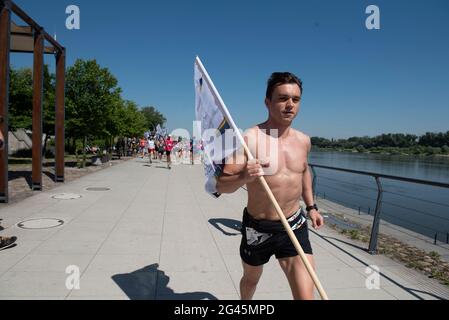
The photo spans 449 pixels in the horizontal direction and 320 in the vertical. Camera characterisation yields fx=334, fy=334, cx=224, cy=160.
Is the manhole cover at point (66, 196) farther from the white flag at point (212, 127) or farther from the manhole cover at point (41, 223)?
the white flag at point (212, 127)

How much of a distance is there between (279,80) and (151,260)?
9.60ft

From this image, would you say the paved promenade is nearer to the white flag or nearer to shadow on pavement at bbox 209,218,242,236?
shadow on pavement at bbox 209,218,242,236

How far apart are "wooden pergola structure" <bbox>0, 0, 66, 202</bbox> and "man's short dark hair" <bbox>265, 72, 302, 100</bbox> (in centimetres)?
649

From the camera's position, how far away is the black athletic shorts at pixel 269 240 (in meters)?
2.38

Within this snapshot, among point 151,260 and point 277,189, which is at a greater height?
point 277,189

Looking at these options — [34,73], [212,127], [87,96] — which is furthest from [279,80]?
[87,96]

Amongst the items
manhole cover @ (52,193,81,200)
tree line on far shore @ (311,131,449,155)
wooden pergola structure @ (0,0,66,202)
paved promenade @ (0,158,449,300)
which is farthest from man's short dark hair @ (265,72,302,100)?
tree line on far shore @ (311,131,449,155)

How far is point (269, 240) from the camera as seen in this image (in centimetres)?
240

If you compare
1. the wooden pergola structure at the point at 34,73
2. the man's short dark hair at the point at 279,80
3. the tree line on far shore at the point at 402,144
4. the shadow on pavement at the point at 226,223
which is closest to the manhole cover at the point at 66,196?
the wooden pergola structure at the point at 34,73

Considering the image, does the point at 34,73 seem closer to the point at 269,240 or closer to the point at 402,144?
the point at 269,240

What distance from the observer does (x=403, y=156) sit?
75.6 m

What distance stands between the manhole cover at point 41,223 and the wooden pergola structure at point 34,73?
6.60 ft
